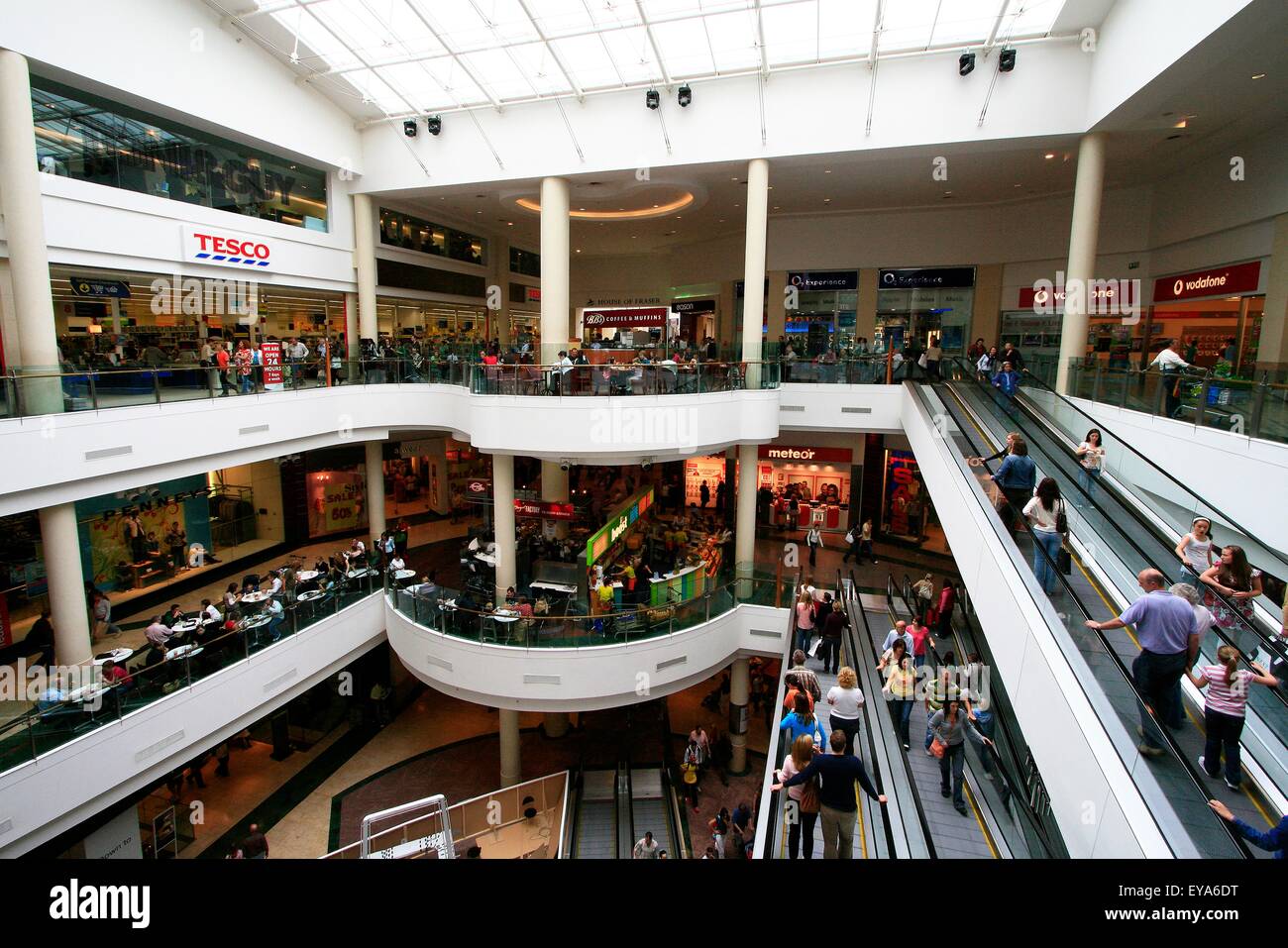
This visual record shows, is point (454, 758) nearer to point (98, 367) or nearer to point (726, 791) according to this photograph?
point (726, 791)

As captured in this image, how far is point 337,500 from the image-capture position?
72.0ft

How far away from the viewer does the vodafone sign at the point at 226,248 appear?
1400cm

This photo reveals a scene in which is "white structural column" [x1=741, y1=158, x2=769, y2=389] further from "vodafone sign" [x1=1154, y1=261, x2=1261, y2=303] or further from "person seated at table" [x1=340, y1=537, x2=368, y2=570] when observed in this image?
"person seated at table" [x1=340, y1=537, x2=368, y2=570]

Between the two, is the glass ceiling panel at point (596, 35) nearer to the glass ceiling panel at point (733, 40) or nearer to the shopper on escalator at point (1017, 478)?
the glass ceiling panel at point (733, 40)

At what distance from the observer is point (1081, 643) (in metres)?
5.50

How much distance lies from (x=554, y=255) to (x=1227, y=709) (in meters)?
14.9

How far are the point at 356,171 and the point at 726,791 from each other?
59.9 feet

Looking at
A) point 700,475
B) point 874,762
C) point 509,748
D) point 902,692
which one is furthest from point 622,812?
point 700,475

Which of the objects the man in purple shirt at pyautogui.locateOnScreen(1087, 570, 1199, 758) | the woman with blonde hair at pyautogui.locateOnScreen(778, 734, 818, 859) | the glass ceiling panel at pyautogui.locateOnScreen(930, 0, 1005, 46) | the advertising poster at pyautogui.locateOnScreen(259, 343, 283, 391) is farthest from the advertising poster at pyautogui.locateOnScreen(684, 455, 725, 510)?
the man in purple shirt at pyautogui.locateOnScreen(1087, 570, 1199, 758)

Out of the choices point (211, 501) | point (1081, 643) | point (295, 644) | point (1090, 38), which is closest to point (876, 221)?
point (1090, 38)

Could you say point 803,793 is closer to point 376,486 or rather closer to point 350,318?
point 376,486

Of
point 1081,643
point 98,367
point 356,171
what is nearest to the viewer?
point 1081,643

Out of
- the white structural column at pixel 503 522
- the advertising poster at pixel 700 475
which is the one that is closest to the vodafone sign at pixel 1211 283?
the advertising poster at pixel 700 475
